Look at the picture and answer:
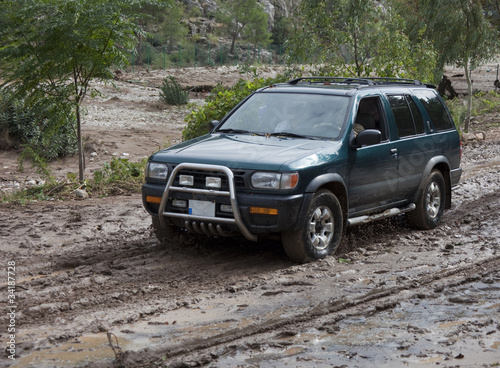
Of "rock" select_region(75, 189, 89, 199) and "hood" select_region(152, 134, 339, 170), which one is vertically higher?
"hood" select_region(152, 134, 339, 170)

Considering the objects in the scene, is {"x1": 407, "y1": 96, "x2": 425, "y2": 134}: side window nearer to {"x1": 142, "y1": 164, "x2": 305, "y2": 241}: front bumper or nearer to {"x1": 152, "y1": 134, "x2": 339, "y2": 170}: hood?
{"x1": 152, "y1": 134, "x2": 339, "y2": 170}: hood

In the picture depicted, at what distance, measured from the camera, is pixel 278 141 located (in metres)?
7.48

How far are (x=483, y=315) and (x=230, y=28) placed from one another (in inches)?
2464

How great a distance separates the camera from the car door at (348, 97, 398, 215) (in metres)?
7.68

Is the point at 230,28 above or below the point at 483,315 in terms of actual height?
above

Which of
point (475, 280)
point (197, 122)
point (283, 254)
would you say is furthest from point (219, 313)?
point (197, 122)

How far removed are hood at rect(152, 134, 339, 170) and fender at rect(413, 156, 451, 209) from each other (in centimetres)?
188

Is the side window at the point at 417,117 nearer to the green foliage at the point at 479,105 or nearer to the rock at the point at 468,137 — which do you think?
the rock at the point at 468,137

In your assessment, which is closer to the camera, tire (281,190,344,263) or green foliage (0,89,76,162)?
tire (281,190,344,263)

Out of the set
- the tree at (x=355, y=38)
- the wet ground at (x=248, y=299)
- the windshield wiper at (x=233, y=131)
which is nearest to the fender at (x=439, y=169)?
the wet ground at (x=248, y=299)

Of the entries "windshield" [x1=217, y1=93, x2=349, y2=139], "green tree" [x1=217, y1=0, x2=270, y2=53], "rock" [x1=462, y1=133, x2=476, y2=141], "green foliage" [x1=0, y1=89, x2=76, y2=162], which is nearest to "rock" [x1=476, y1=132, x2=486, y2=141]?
"rock" [x1=462, y1=133, x2=476, y2=141]

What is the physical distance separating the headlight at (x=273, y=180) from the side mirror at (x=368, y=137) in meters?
1.16

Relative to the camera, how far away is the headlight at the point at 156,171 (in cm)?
718

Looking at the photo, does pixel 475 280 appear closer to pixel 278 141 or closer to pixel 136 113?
pixel 278 141
